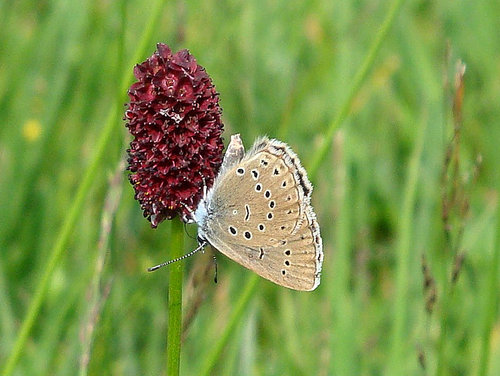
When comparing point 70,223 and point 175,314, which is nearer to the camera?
point 175,314

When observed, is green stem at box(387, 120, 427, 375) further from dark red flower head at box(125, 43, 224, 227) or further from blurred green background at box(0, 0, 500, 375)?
dark red flower head at box(125, 43, 224, 227)

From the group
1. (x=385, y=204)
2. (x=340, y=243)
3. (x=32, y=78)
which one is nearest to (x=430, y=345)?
(x=340, y=243)

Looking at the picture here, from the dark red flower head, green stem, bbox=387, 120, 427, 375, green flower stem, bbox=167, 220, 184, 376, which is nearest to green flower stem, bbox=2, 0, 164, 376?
the dark red flower head

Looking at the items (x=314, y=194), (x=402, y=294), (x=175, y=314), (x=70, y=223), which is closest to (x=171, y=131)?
(x=175, y=314)

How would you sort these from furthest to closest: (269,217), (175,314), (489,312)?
(489,312) < (269,217) < (175,314)

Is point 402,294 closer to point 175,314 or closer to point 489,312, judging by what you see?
point 489,312

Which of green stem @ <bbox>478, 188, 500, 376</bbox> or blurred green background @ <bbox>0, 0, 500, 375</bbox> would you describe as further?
blurred green background @ <bbox>0, 0, 500, 375</bbox>

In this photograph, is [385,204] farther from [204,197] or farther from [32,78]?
[204,197]

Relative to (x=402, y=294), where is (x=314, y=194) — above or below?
above
